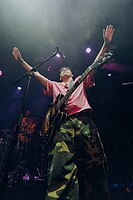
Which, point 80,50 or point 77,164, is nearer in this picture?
point 77,164

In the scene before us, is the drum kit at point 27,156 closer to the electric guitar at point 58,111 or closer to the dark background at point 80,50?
the dark background at point 80,50

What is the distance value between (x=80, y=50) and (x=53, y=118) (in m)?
5.65

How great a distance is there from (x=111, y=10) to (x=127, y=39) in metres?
1.45

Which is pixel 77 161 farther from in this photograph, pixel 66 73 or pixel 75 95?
→ pixel 66 73

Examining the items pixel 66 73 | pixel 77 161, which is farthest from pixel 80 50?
pixel 77 161

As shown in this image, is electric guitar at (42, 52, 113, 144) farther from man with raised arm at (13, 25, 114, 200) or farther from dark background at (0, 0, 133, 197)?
dark background at (0, 0, 133, 197)

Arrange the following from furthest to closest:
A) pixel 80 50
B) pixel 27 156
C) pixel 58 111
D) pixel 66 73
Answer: pixel 80 50
pixel 27 156
pixel 66 73
pixel 58 111

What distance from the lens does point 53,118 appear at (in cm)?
275

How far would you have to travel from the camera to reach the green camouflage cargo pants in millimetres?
2145

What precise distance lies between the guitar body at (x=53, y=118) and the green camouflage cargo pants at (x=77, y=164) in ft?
0.35

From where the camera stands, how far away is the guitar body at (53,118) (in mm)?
2625

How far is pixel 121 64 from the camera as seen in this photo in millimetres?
8227

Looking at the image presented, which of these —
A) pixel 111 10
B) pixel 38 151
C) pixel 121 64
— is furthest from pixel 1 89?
pixel 111 10

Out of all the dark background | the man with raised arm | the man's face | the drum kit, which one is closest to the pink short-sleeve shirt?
the man with raised arm
